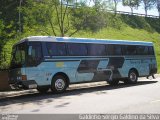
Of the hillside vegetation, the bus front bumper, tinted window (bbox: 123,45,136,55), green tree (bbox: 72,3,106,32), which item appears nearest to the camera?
the bus front bumper

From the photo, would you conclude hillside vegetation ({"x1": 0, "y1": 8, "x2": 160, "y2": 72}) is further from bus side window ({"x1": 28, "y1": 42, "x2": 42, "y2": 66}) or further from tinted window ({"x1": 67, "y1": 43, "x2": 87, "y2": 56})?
tinted window ({"x1": 67, "y1": 43, "x2": 87, "y2": 56})

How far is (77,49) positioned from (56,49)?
1.55m

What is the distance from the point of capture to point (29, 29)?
24.0m

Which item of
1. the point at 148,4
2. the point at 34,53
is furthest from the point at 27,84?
the point at 148,4

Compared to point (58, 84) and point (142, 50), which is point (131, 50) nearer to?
point (142, 50)

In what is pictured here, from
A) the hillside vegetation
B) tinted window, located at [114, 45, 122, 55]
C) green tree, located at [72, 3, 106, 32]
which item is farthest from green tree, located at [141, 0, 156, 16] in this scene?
tinted window, located at [114, 45, 122, 55]

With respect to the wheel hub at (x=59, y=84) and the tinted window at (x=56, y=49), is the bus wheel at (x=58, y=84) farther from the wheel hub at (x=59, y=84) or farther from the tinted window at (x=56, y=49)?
the tinted window at (x=56, y=49)

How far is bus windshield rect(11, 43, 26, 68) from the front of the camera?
Result: 17.1 meters

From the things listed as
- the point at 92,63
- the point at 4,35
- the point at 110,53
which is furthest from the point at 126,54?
the point at 4,35

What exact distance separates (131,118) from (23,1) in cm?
1970

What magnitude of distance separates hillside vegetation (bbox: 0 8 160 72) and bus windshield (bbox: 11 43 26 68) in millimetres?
3294

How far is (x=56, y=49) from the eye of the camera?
1817cm

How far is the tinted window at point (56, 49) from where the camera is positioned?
→ 58.6 feet

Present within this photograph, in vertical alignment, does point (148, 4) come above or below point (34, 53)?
above
